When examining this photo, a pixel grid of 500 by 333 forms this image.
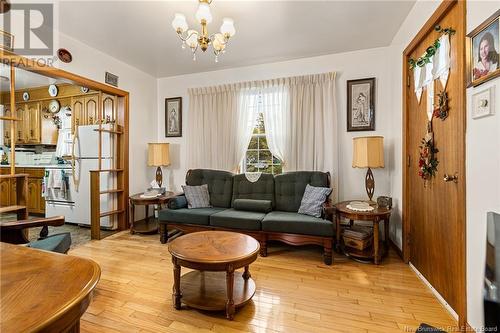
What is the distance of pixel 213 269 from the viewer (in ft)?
5.54

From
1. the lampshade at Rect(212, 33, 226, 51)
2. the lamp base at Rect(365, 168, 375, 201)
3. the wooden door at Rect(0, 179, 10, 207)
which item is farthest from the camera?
the wooden door at Rect(0, 179, 10, 207)

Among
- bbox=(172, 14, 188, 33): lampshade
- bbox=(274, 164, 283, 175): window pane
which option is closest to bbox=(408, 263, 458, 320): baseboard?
bbox=(274, 164, 283, 175): window pane

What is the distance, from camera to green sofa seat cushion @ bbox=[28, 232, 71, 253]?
176 centimetres

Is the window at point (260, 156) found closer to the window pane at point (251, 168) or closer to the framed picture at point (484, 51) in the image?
the window pane at point (251, 168)

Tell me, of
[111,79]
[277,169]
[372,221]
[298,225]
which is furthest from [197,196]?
[372,221]

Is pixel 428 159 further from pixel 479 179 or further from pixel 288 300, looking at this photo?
pixel 288 300

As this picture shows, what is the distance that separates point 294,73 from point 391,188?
7.04ft

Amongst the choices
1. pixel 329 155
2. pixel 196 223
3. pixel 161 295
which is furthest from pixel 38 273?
pixel 329 155

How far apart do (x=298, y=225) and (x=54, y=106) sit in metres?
5.25

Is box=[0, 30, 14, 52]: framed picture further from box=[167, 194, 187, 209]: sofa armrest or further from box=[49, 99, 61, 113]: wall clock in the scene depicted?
box=[49, 99, 61, 113]: wall clock

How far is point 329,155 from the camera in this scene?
11.2 feet

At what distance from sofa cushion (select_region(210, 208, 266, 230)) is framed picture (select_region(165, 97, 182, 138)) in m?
1.97

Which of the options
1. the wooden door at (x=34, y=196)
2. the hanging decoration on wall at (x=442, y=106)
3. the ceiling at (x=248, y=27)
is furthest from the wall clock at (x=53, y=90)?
the hanging decoration on wall at (x=442, y=106)

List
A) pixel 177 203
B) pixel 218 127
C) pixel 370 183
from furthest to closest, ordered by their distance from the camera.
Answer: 1. pixel 218 127
2. pixel 177 203
3. pixel 370 183
